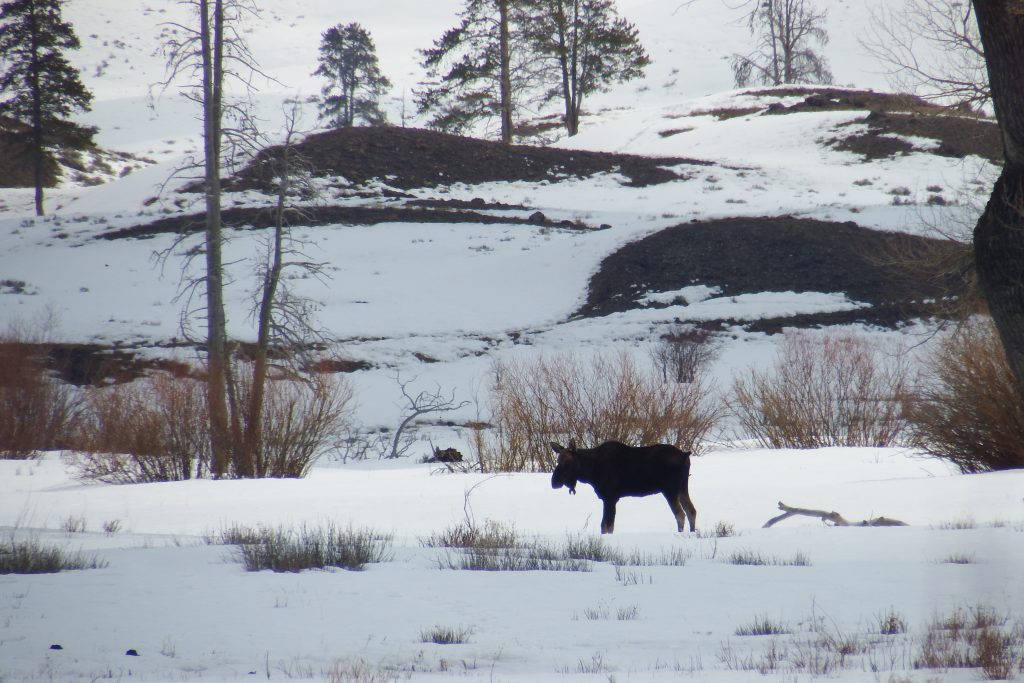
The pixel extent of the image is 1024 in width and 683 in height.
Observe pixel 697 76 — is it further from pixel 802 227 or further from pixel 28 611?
pixel 28 611

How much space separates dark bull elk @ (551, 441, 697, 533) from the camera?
898 centimetres

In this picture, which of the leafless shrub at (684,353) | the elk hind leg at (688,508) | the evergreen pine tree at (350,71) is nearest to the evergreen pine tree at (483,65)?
the evergreen pine tree at (350,71)

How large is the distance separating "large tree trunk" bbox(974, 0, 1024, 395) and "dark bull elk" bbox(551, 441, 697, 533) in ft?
10.3

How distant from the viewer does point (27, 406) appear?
19016mm

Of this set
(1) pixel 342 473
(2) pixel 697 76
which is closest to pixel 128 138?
(2) pixel 697 76

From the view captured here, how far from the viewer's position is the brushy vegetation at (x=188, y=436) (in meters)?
15.9

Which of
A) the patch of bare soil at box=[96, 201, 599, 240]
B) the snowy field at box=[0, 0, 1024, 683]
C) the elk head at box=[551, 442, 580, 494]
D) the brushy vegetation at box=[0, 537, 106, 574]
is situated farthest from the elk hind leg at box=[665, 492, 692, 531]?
the patch of bare soil at box=[96, 201, 599, 240]

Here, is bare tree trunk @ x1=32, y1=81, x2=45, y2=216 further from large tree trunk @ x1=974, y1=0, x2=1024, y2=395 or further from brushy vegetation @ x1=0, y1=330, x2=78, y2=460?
large tree trunk @ x1=974, y1=0, x2=1024, y2=395

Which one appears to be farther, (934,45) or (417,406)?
(417,406)

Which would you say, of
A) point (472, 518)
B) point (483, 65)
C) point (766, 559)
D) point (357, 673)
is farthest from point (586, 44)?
point (357, 673)

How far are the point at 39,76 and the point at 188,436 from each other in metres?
38.0

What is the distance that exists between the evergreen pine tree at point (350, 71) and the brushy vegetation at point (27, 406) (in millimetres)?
56082

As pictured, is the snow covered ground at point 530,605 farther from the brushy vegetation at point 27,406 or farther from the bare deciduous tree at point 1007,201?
the brushy vegetation at point 27,406

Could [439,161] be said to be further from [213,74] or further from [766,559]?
[766,559]
